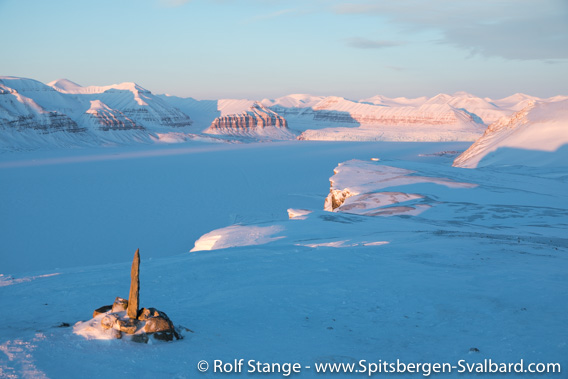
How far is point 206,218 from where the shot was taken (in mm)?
25703

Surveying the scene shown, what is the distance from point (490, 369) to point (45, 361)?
13.1ft

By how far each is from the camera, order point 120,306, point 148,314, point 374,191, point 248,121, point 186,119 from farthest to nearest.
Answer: point 186,119 → point 248,121 → point 374,191 → point 120,306 → point 148,314

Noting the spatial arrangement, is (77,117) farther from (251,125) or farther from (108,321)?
(108,321)

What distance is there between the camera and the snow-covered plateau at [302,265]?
4785 millimetres

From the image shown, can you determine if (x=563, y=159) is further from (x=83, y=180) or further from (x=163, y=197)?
(x=83, y=180)

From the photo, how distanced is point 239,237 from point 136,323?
27.9 feet

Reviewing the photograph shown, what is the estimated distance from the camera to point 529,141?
38281 millimetres

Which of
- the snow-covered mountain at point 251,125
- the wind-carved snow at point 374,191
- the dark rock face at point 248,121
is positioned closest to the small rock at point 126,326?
the wind-carved snow at point 374,191

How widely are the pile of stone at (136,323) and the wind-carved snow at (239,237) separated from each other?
7.26 m

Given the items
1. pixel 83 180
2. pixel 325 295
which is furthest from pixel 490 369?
pixel 83 180

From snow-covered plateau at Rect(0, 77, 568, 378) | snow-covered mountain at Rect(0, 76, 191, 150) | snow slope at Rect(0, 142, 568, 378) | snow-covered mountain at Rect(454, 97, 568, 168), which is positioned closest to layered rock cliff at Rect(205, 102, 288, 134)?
snow-covered mountain at Rect(0, 76, 191, 150)

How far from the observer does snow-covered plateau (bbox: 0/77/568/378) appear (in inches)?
188

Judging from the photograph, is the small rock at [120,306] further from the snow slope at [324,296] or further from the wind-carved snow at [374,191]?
the wind-carved snow at [374,191]

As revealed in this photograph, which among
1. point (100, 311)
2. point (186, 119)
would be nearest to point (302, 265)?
point (100, 311)
